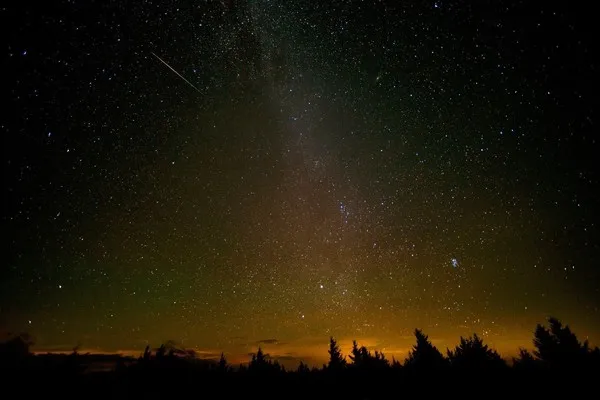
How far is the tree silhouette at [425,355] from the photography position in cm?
2612

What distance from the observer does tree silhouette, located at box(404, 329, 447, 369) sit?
1029 inches

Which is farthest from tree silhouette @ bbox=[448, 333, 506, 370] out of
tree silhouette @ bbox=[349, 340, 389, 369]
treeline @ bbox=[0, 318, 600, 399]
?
tree silhouette @ bbox=[349, 340, 389, 369]

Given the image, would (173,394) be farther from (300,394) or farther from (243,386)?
(300,394)

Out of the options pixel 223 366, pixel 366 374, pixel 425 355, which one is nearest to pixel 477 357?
pixel 425 355

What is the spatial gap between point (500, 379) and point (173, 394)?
3924cm

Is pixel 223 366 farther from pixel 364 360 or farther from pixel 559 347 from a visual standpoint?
pixel 559 347

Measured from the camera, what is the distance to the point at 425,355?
87.8 feet

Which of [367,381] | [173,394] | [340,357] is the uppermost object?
[340,357]

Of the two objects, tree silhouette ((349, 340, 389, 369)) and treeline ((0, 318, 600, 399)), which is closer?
treeline ((0, 318, 600, 399))

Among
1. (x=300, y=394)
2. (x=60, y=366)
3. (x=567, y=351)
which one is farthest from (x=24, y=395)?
(x=567, y=351)

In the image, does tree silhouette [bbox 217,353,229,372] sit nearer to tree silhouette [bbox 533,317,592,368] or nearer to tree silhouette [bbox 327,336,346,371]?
tree silhouette [bbox 327,336,346,371]

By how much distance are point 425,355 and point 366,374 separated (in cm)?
1258

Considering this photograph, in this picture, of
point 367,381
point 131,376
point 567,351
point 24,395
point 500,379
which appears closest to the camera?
point 500,379

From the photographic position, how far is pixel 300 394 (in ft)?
116
